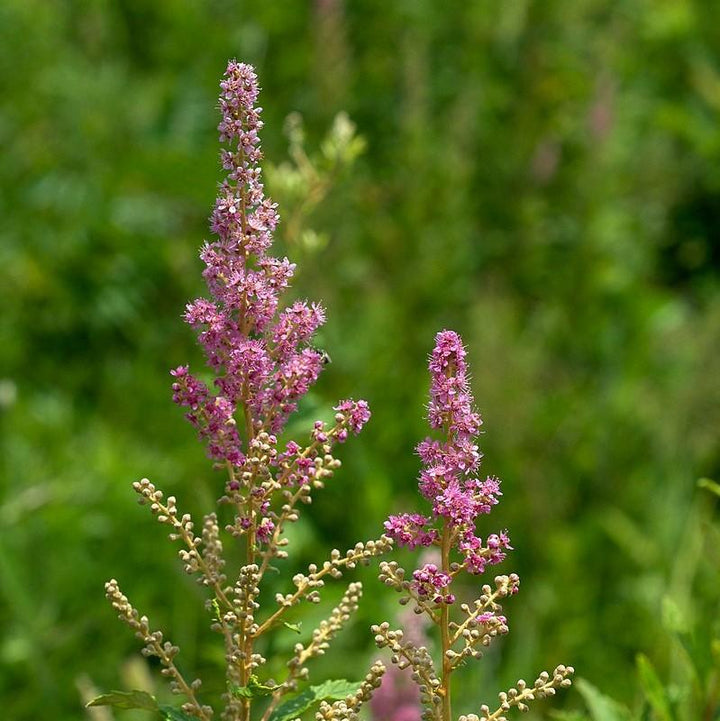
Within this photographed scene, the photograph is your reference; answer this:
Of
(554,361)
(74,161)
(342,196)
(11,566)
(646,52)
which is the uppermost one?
(646,52)

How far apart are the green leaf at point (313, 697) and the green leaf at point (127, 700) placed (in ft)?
0.42

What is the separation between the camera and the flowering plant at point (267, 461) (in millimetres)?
1086

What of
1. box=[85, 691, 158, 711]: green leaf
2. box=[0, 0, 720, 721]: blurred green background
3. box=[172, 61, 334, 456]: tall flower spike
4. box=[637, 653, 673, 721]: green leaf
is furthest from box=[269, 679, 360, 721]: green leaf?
box=[0, 0, 720, 721]: blurred green background

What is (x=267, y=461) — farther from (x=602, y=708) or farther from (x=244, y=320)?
(x=602, y=708)

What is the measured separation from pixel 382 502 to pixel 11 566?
1.25 m

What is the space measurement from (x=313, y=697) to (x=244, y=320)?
0.36 m

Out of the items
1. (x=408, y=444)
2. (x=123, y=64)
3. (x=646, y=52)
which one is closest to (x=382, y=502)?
(x=408, y=444)

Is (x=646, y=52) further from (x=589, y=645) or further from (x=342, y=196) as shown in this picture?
(x=589, y=645)

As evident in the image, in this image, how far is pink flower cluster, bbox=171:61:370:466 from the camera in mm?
1112

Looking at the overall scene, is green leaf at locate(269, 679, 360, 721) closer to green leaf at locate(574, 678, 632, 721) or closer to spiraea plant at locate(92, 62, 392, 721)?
spiraea plant at locate(92, 62, 392, 721)

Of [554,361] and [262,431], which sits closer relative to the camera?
[262,431]

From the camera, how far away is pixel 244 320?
1.12 metres

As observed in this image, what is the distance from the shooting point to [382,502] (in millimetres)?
3834

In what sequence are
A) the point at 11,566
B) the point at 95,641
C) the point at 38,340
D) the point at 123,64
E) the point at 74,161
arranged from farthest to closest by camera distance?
the point at 123,64 < the point at 74,161 < the point at 38,340 < the point at 95,641 < the point at 11,566
